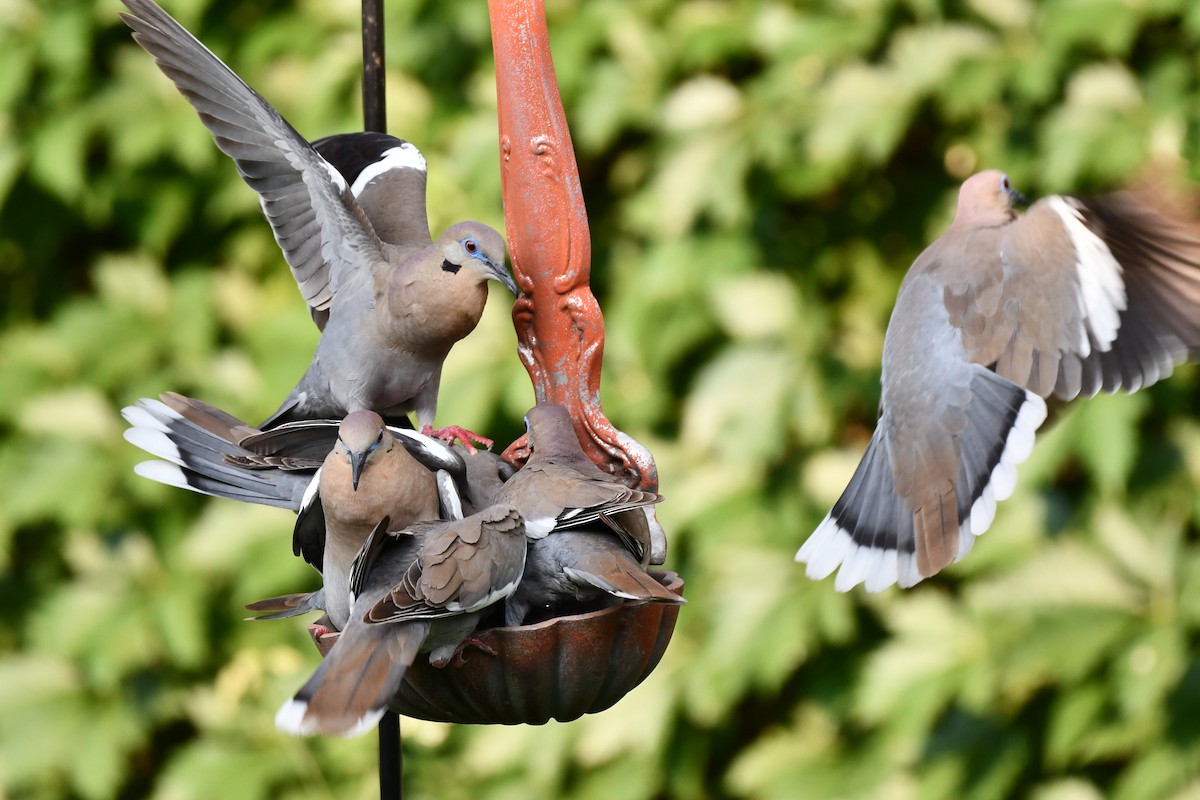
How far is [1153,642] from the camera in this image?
2555mm

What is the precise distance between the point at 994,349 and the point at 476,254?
795 millimetres

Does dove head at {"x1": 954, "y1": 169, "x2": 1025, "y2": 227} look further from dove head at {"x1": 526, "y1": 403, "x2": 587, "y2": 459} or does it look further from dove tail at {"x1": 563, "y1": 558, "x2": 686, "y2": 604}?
dove tail at {"x1": 563, "y1": 558, "x2": 686, "y2": 604}

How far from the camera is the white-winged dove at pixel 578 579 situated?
158 centimetres

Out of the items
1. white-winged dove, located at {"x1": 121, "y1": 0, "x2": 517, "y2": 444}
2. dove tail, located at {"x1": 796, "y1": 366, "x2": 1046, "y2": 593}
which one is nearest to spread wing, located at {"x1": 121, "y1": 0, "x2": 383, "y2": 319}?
white-winged dove, located at {"x1": 121, "y1": 0, "x2": 517, "y2": 444}

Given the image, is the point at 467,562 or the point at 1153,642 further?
the point at 1153,642

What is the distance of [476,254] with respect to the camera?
5.93 ft

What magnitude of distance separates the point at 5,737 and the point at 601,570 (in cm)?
244

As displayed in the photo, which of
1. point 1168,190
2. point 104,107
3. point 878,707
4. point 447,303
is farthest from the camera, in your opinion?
point 104,107

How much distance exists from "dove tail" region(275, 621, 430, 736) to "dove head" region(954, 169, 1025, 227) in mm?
1132

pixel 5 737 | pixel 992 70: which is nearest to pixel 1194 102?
pixel 992 70

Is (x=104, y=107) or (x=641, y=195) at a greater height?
(x=104, y=107)

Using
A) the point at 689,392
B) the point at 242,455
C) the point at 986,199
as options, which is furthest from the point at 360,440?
the point at 689,392

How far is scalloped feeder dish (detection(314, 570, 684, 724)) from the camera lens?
1.59m

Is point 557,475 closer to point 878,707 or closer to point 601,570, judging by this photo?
point 601,570
